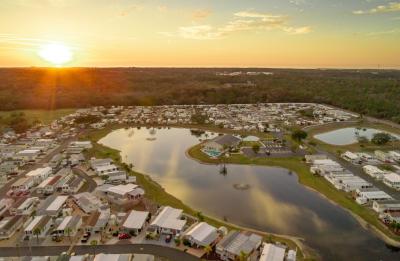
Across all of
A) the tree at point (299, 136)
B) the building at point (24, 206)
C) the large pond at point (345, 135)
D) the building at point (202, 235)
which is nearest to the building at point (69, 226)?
the building at point (24, 206)

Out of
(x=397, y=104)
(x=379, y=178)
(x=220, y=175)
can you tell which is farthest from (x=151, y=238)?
(x=397, y=104)

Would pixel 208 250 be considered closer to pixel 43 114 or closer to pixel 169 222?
pixel 169 222

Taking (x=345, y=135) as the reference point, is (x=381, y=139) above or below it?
above

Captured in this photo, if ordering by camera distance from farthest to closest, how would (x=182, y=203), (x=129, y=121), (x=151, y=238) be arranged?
(x=129, y=121)
(x=182, y=203)
(x=151, y=238)

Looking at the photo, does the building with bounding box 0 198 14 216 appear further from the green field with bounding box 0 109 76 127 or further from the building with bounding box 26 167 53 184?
the green field with bounding box 0 109 76 127

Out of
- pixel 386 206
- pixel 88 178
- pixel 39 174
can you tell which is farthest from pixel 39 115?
pixel 386 206

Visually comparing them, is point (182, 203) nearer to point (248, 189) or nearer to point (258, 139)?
point (248, 189)

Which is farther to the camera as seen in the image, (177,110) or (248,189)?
(177,110)
